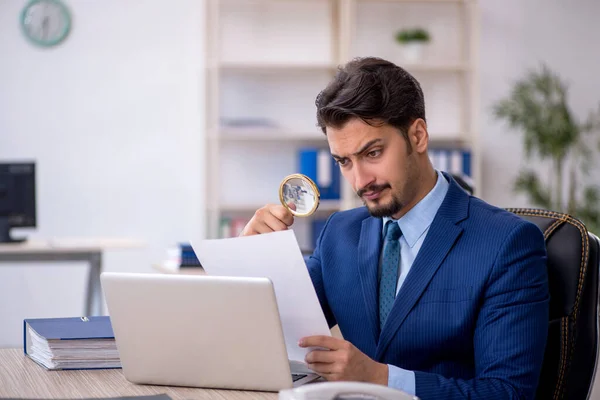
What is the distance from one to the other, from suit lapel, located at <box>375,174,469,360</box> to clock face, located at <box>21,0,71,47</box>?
4.11m

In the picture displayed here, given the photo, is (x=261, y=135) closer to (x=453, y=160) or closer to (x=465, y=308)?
(x=453, y=160)

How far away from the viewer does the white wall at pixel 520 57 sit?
5547 millimetres

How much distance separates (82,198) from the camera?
530 cm

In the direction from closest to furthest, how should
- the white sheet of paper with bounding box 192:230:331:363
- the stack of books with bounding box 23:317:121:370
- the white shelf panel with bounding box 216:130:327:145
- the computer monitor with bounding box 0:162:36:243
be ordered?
the white sheet of paper with bounding box 192:230:331:363, the stack of books with bounding box 23:317:121:370, the computer monitor with bounding box 0:162:36:243, the white shelf panel with bounding box 216:130:327:145

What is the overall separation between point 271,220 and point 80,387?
19.0 inches

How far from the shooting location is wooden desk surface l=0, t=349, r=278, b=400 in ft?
4.56

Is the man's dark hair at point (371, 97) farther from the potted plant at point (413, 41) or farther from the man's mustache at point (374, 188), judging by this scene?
the potted plant at point (413, 41)

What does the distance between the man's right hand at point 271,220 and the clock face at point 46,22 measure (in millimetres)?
3949

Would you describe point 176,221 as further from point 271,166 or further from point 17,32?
point 17,32

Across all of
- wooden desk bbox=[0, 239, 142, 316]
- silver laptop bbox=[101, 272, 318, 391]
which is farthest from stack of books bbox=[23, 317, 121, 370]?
wooden desk bbox=[0, 239, 142, 316]

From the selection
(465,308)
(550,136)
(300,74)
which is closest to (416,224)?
(465,308)

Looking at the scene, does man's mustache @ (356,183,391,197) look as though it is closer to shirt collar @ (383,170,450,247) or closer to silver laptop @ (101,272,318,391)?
shirt collar @ (383,170,450,247)

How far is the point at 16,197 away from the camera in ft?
15.0

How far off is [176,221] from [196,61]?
40.7 inches
